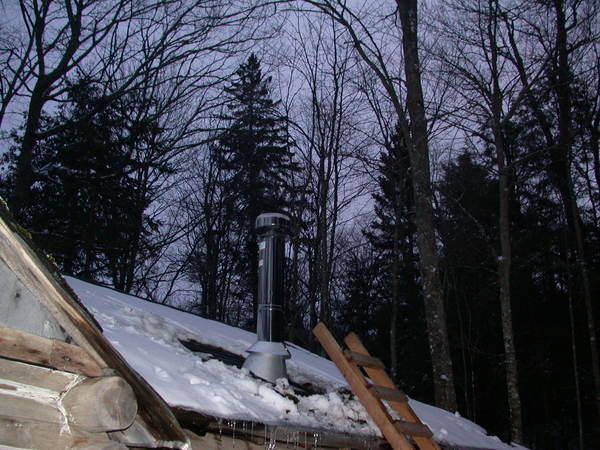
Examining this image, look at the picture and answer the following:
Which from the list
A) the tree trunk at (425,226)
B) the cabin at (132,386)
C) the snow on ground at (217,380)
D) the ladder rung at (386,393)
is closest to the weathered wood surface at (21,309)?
the cabin at (132,386)

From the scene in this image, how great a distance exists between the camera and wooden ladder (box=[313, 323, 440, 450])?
367 centimetres

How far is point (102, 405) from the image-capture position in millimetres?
1847

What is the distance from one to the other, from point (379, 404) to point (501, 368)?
1620cm

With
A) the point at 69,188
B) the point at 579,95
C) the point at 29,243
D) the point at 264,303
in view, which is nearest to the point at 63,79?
the point at 69,188

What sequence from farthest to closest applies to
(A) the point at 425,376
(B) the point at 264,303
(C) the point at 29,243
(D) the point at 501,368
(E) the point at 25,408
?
(A) the point at 425,376 → (D) the point at 501,368 → (B) the point at 264,303 → (C) the point at 29,243 → (E) the point at 25,408

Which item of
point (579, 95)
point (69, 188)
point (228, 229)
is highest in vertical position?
point (579, 95)

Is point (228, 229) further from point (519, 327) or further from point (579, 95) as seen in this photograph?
point (579, 95)

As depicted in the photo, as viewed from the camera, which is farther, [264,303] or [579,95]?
[579,95]

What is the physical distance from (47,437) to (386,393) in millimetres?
2641

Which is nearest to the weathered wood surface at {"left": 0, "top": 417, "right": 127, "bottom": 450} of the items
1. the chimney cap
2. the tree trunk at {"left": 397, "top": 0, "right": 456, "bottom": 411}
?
the chimney cap

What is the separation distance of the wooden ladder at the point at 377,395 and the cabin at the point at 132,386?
0.20 m

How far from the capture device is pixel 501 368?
1825 cm

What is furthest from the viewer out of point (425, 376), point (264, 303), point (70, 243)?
point (425, 376)

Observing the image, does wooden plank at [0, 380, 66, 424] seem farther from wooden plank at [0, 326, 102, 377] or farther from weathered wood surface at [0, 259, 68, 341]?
weathered wood surface at [0, 259, 68, 341]
